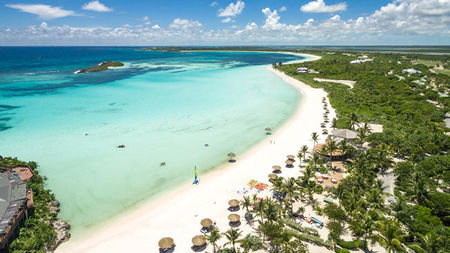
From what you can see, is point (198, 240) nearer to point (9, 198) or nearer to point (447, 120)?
point (9, 198)

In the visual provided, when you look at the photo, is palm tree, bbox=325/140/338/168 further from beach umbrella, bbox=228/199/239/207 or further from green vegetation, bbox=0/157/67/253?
green vegetation, bbox=0/157/67/253

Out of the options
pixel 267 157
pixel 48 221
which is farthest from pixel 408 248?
pixel 48 221

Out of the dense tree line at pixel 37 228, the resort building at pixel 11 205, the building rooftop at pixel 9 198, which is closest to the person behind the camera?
the resort building at pixel 11 205

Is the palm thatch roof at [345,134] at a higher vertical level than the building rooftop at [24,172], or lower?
higher

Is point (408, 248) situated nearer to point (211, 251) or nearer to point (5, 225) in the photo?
point (211, 251)

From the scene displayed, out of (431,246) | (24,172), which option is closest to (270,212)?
(431,246)

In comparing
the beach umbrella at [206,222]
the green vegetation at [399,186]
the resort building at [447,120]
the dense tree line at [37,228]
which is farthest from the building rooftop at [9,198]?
the resort building at [447,120]

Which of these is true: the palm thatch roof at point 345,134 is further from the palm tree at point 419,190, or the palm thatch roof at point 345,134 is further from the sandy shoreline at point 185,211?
the palm tree at point 419,190
